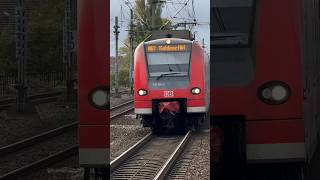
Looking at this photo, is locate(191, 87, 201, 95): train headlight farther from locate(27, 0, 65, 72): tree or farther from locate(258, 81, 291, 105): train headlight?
locate(27, 0, 65, 72): tree

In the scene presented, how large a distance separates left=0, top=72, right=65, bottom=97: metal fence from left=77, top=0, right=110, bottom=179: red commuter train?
17901 mm

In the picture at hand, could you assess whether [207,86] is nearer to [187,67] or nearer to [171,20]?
[187,67]

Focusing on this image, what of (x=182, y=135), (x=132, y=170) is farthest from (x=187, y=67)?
(x=132, y=170)

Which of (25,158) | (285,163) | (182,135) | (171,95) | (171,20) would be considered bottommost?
(25,158)

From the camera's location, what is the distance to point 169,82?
11.0 feet

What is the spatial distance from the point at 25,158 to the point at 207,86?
6.79 meters

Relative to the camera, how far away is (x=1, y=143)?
36.9 feet

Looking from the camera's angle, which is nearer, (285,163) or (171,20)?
(171,20)

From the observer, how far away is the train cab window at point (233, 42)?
3.58 metres

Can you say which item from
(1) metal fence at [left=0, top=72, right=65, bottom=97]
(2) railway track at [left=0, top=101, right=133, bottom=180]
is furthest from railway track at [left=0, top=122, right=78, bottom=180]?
(1) metal fence at [left=0, top=72, right=65, bottom=97]

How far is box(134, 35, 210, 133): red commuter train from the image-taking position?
11.0 ft

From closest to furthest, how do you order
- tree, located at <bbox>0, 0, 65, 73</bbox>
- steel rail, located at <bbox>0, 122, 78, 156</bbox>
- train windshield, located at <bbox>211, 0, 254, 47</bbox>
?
train windshield, located at <bbox>211, 0, 254, 47</bbox> → steel rail, located at <bbox>0, 122, 78, 156</bbox> → tree, located at <bbox>0, 0, 65, 73</bbox>

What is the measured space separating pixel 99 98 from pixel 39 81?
61.7 ft

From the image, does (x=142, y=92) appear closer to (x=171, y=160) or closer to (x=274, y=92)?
(x=171, y=160)
